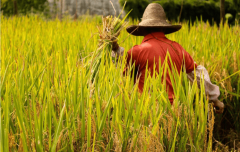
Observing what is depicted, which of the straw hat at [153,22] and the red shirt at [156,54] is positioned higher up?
the straw hat at [153,22]

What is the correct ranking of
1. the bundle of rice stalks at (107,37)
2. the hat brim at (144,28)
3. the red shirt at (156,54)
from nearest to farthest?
1. the bundle of rice stalks at (107,37)
2. the red shirt at (156,54)
3. the hat brim at (144,28)

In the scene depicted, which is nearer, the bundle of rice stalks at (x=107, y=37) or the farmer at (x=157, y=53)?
the bundle of rice stalks at (x=107, y=37)

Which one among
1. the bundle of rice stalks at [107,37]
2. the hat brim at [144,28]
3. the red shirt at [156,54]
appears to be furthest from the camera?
the hat brim at [144,28]

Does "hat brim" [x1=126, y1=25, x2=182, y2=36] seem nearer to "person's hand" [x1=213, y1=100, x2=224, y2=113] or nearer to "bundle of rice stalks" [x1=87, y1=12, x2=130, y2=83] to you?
"bundle of rice stalks" [x1=87, y1=12, x2=130, y2=83]

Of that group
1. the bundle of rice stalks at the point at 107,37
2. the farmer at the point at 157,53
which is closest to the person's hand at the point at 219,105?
the farmer at the point at 157,53

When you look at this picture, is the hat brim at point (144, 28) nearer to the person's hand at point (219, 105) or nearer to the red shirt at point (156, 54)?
the red shirt at point (156, 54)

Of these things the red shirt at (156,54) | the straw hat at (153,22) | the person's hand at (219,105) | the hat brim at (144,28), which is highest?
the straw hat at (153,22)

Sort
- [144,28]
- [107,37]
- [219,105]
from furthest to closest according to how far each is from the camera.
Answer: [144,28] < [219,105] < [107,37]

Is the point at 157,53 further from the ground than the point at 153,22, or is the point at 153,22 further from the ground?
the point at 153,22

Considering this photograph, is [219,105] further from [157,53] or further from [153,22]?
[153,22]

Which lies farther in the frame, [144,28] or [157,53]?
[144,28]

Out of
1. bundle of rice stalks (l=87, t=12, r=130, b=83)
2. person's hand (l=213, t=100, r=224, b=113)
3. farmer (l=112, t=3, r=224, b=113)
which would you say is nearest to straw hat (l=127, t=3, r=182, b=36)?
farmer (l=112, t=3, r=224, b=113)

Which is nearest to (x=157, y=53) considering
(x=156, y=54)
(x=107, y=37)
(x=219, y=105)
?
(x=156, y=54)

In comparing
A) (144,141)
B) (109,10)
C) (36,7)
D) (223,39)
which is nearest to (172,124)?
(144,141)
